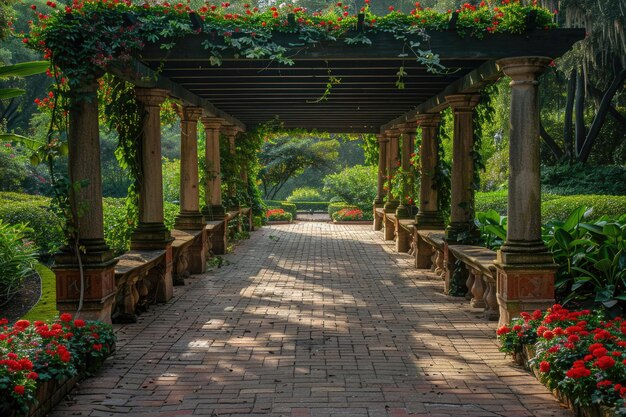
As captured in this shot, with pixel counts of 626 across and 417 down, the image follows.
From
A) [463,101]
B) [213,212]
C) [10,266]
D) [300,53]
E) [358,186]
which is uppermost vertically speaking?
[300,53]

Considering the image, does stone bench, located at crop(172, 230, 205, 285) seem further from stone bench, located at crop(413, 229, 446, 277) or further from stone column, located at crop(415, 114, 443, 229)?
stone column, located at crop(415, 114, 443, 229)

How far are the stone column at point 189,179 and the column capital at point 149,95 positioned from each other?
2601 mm

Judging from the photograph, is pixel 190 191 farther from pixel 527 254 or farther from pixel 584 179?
pixel 584 179

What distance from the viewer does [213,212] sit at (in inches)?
550

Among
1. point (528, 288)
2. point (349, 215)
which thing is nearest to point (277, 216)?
point (349, 215)

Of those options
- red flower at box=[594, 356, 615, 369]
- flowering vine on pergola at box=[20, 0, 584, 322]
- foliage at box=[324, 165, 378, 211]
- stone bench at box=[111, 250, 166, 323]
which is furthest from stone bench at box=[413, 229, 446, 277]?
foliage at box=[324, 165, 378, 211]

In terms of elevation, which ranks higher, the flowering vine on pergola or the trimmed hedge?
the flowering vine on pergola

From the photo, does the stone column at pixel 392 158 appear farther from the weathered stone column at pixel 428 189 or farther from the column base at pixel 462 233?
the column base at pixel 462 233

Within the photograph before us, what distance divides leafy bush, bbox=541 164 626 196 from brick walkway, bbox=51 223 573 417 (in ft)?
34.8

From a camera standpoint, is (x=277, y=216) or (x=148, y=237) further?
(x=277, y=216)

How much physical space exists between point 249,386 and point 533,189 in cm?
339

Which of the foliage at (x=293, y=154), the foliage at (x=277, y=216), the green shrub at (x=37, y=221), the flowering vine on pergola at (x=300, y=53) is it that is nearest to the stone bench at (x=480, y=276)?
the flowering vine on pergola at (x=300, y=53)

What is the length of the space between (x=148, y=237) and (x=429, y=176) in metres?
5.53

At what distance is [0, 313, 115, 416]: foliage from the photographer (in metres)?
3.67
